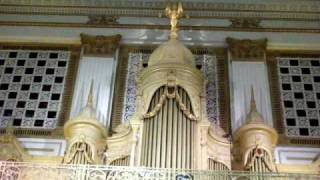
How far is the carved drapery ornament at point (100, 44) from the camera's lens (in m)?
15.1

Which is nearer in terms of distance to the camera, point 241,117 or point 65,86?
point 241,117

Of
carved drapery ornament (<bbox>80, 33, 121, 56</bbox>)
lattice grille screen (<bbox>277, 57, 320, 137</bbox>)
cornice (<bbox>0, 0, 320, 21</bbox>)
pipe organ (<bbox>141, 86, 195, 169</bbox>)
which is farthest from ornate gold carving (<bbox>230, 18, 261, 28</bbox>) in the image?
pipe organ (<bbox>141, 86, 195, 169</bbox>)

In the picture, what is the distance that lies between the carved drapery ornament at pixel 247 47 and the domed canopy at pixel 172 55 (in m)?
1.77

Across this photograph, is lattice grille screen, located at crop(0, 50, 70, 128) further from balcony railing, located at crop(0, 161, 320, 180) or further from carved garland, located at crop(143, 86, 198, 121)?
balcony railing, located at crop(0, 161, 320, 180)

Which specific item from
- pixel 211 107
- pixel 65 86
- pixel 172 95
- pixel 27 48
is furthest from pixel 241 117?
pixel 27 48

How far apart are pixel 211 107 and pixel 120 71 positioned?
7.59 ft

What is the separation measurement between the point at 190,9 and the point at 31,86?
4273 mm

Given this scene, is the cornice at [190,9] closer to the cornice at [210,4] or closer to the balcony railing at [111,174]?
the cornice at [210,4]

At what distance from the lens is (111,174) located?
10992 mm

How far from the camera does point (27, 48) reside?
15.5m

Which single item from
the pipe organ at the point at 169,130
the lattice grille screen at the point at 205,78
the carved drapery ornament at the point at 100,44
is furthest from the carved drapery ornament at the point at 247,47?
the pipe organ at the point at 169,130

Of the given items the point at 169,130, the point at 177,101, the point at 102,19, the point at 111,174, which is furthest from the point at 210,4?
the point at 111,174

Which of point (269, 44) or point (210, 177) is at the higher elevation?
point (269, 44)

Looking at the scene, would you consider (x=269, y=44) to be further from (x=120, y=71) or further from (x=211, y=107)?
(x=120, y=71)
